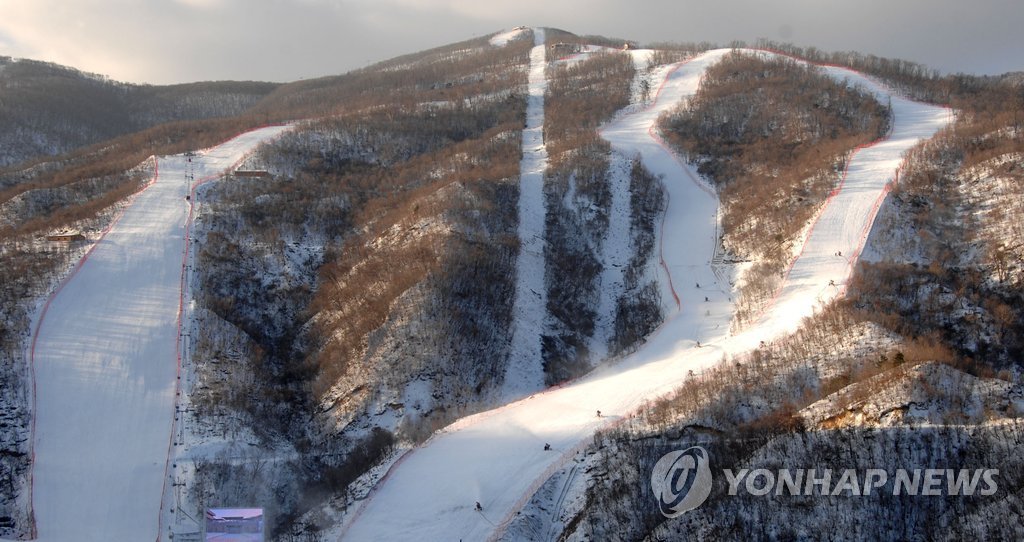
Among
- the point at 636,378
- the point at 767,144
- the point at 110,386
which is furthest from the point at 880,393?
the point at 767,144

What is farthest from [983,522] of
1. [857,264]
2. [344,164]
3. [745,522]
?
[344,164]

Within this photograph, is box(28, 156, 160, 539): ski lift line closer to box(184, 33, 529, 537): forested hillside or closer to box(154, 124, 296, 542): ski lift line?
box(154, 124, 296, 542): ski lift line

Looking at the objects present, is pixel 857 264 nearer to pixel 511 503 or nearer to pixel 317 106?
pixel 511 503

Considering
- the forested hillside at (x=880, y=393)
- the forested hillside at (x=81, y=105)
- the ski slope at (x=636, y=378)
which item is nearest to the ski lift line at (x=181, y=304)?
the ski slope at (x=636, y=378)

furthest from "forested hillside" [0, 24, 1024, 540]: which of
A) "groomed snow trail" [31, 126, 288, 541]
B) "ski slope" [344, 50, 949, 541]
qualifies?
"ski slope" [344, 50, 949, 541]

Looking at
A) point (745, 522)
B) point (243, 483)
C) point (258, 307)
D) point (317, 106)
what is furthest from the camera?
point (317, 106)
